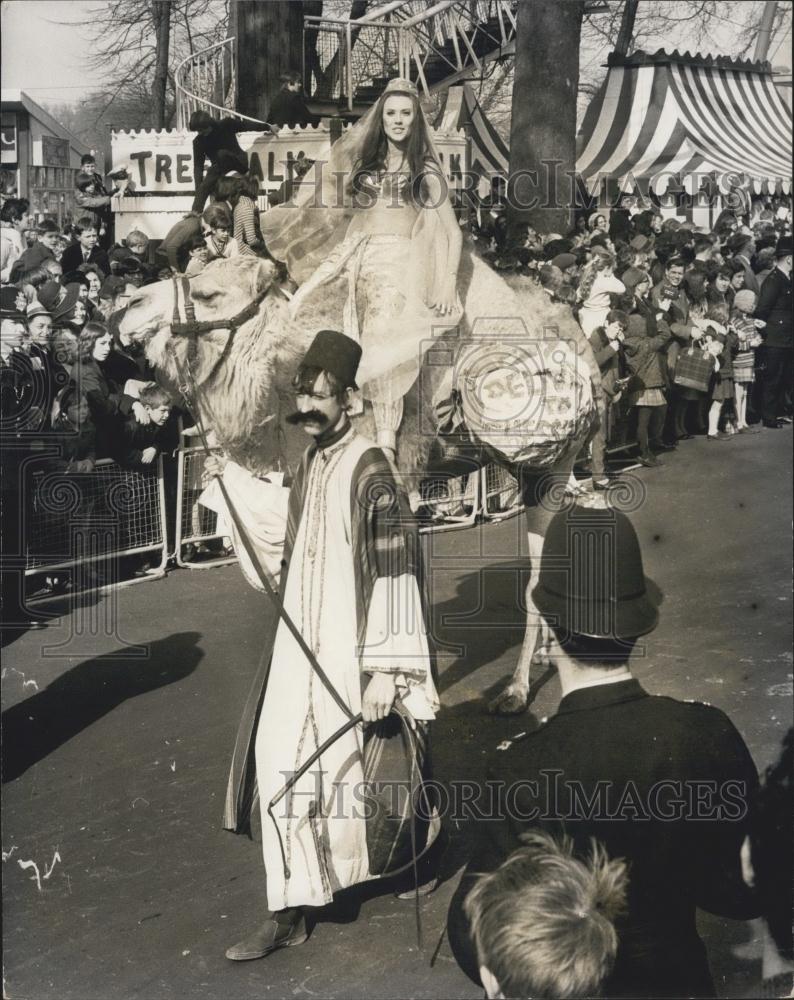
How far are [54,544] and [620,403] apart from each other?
328 centimetres

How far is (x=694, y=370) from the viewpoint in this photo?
504 cm

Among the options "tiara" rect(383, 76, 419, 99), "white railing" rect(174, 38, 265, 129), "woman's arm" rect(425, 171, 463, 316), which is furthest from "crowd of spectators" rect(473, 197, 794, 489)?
"white railing" rect(174, 38, 265, 129)

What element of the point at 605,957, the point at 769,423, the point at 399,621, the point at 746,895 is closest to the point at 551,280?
the point at 399,621

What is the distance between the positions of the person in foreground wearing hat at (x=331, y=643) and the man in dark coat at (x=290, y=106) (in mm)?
777

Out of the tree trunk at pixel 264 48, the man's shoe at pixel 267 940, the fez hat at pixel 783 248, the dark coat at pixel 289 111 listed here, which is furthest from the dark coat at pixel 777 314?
the man's shoe at pixel 267 940

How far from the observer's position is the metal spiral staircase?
13.8ft

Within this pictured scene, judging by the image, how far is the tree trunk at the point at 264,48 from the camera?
4.27m

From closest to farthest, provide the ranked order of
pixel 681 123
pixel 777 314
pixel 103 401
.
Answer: pixel 681 123 < pixel 777 314 < pixel 103 401

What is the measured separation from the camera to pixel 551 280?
173 inches

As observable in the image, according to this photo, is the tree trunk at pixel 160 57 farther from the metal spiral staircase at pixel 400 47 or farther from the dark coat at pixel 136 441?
the dark coat at pixel 136 441

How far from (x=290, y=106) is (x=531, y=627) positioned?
1881mm

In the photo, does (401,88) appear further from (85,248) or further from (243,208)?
(85,248)

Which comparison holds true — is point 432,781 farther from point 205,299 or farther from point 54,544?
point 54,544

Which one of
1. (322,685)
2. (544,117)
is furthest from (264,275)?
(322,685)
